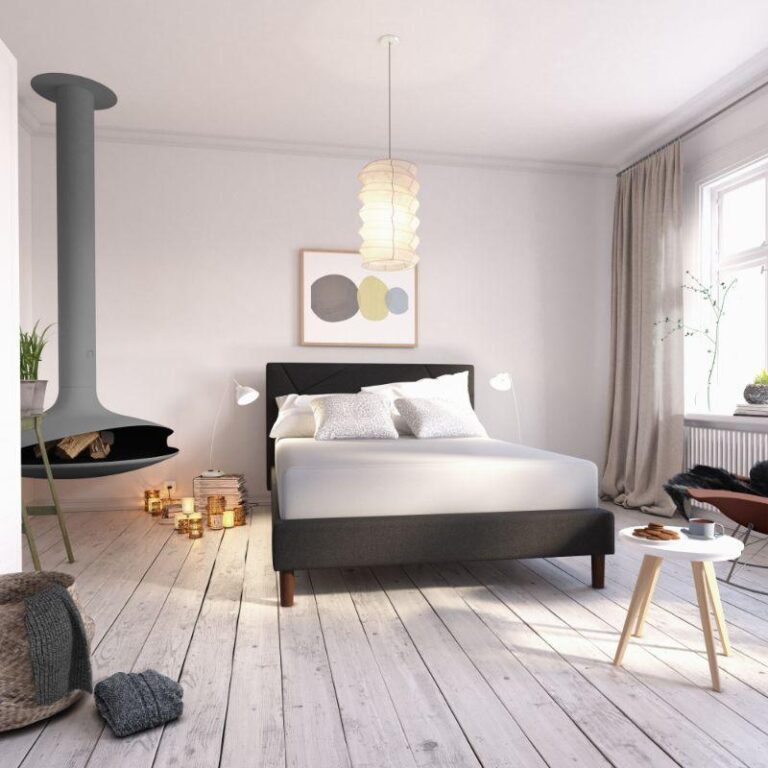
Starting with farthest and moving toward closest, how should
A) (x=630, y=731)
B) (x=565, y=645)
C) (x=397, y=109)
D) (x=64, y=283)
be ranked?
(x=397, y=109) < (x=64, y=283) < (x=565, y=645) < (x=630, y=731)

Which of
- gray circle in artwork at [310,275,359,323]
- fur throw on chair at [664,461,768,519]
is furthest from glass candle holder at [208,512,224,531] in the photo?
fur throw on chair at [664,461,768,519]

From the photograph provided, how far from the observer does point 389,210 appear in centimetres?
335

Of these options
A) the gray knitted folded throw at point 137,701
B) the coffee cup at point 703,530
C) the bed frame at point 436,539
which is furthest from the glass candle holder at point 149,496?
the coffee cup at point 703,530

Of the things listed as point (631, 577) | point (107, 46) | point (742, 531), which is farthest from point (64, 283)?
point (742, 531)

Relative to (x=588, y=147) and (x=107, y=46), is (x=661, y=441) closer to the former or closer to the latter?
(x=588, y=147)

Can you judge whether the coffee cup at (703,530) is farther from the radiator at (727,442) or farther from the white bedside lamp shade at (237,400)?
the white bedside lamp shade at (237,400)

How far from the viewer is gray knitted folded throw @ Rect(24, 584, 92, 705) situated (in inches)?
67.0

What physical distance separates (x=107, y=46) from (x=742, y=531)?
456 centimetres

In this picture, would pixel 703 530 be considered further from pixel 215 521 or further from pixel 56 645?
pixel 215 521

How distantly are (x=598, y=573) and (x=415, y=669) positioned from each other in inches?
47.2

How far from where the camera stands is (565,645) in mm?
2283

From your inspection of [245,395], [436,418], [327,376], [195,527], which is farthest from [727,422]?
[195,527]

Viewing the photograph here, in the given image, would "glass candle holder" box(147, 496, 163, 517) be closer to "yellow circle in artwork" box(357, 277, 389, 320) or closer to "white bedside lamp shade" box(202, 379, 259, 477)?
"white bedside lamp shade" box(202, 379, 259, 477)

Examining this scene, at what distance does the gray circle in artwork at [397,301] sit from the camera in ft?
17.0
